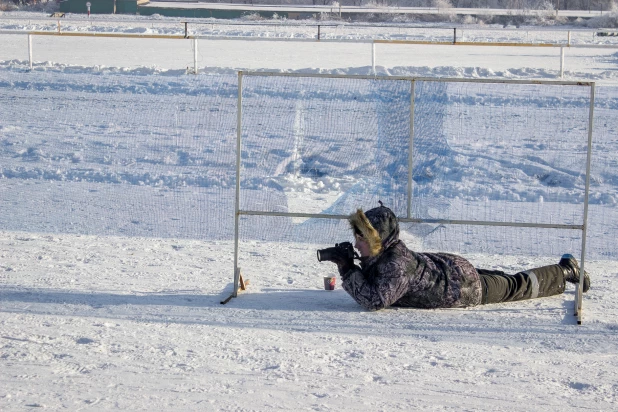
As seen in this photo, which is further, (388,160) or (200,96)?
(200,96)

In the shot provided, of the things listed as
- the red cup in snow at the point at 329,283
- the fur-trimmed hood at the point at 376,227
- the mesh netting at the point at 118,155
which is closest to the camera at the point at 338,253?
the fur-trimmed hood at the point at 376,227

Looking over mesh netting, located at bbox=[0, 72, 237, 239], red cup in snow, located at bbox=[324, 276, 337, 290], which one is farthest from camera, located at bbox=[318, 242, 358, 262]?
mesh netting, located at bbox=[0, 72, 237, 239]

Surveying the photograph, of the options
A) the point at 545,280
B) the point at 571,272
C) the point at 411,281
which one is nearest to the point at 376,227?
the point at 411,281

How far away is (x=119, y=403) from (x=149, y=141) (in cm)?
1040

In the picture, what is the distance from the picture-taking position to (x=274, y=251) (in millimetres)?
8477

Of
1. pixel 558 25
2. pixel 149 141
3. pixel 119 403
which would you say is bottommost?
pixel 119 403

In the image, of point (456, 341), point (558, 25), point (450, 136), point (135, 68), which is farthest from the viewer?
point (558, 25)

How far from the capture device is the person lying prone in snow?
19.8 feet

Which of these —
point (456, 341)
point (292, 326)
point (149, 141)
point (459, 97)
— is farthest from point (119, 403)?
point (459, 97)

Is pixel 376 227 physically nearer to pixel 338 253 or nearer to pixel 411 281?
pixel 338 253

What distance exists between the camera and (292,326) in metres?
6.13

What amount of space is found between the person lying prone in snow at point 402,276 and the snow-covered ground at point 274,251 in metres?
0.15

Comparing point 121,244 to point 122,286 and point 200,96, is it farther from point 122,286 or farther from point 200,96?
point 200,96

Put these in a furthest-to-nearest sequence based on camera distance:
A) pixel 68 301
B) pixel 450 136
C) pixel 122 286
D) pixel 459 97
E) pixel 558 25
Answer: pixel 558 25 < pixel 459 97 < pixel 450 136 < pixel 122 286 < pixel 68 301
